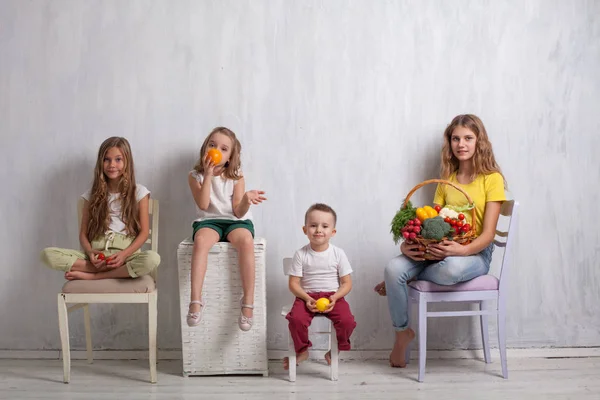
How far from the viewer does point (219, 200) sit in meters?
3.07

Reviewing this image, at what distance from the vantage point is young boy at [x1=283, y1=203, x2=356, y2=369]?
2805 mm

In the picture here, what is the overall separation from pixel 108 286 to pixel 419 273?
1403mm

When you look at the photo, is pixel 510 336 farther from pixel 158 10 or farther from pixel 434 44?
pixel 158 10

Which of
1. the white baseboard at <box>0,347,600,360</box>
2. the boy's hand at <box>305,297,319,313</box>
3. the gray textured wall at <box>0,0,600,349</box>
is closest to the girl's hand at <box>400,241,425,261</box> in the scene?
the gray textured wall at <box>0,0,600,349</box>

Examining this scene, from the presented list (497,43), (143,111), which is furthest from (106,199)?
(497,43)

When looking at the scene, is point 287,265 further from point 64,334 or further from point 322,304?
point 64,334

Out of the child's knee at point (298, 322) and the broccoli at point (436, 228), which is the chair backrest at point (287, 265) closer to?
the child's knee at point (298, 322)

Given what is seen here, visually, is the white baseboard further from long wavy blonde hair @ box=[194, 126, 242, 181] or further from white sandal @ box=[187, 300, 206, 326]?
long wavy blonde hair @ box=[194, 126, 242, 181]

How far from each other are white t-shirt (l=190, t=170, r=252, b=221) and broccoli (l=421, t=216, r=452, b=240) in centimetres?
85

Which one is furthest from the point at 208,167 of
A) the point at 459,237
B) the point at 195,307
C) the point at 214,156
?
the point at 459,237

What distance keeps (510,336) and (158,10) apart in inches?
96.0

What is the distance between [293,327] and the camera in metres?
2.79

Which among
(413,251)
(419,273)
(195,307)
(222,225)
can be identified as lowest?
(195,307)

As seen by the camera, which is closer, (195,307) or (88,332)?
(195,307)
